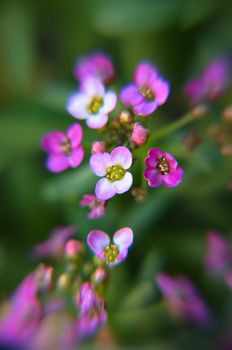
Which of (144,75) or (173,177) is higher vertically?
(144,75)

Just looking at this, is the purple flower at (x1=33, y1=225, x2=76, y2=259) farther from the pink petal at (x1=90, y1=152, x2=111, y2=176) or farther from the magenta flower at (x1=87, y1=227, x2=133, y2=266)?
the pink petal at (x1=90, y1=152, x2=111, y2=176)

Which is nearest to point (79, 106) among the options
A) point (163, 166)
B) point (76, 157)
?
point (76, 157)

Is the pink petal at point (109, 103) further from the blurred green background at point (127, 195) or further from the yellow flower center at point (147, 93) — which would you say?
the blurred green background at point (127, 195)

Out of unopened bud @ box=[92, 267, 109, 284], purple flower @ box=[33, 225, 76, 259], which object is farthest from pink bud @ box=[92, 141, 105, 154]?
purple flower @ box=[33, 225, 76, 259]

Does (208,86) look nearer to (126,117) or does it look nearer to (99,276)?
(126,117)

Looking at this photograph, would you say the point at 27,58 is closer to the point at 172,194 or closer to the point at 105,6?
the point at 105,6

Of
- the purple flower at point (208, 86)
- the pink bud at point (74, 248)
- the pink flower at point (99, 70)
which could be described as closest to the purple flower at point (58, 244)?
the pink bud at point (74, 248)

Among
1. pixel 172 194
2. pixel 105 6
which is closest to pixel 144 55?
pixel 105 6
